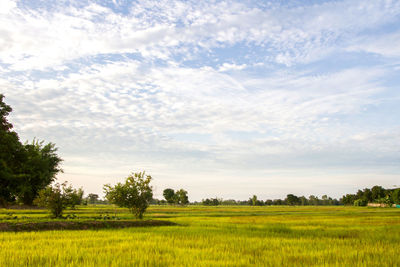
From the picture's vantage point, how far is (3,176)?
109 ft

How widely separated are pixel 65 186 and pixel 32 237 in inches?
732

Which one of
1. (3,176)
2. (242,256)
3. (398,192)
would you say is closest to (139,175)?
(3,176)

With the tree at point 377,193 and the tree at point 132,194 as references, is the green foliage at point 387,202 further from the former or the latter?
the tree at point 132,194

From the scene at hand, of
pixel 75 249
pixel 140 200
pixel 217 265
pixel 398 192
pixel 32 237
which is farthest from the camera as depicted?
pixel 398 192

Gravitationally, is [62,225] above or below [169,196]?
above

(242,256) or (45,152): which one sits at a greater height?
(45,152)

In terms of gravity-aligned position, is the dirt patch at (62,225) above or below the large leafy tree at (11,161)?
below

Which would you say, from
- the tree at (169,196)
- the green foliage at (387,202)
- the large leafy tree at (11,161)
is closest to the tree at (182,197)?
the tree at (169,196)

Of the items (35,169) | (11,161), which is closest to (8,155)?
(11,161)

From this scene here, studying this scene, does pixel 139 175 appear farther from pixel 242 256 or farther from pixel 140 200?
pixel 242 256

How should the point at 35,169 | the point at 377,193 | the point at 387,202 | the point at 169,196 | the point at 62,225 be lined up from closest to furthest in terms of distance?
the point at 62,225
the point at 35,169
the point at 387,202
the point at 377,193
the point at 169,196

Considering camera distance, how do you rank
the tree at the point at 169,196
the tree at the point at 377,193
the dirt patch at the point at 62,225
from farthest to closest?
the tree at the point at 169,196
the tree at the point at 377,193
the dirt patch at the point at 62,225

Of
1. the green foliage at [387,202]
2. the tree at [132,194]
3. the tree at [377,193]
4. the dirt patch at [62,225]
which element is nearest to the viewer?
the dirt patch at [62,225]

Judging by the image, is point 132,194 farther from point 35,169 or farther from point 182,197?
point 182,197
